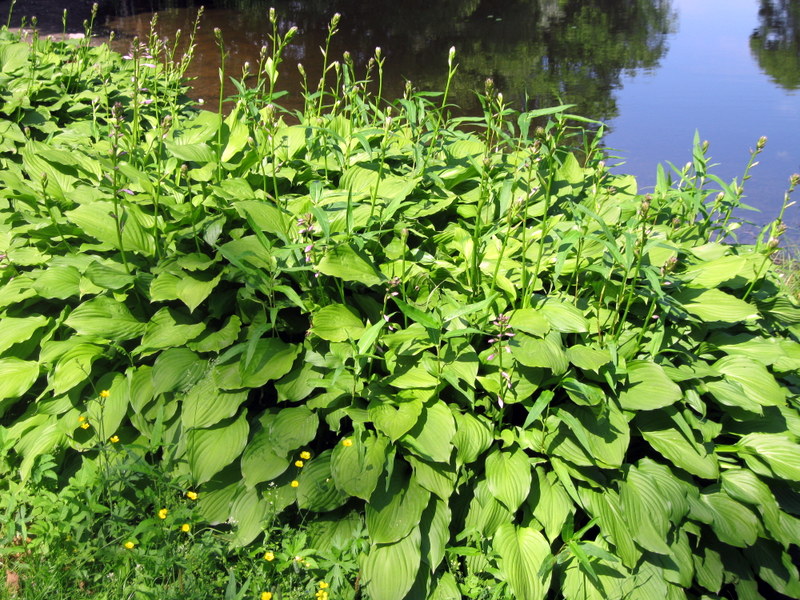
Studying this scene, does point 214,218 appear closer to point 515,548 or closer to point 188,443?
point 188,443

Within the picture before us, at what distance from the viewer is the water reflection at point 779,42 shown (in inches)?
452

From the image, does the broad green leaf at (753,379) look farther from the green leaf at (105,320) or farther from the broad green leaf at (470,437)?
the green leaf at (105,320)

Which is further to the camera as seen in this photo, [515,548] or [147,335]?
[147,335]

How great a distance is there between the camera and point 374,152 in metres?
3.39

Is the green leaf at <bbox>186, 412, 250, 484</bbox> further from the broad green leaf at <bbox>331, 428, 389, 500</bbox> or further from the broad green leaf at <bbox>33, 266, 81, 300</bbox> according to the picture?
the broad green leaf at <bbox>33, 266, 81, 300</bbox>

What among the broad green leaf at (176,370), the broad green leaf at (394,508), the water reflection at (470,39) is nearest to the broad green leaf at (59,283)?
the broad green leaf at (176,370)

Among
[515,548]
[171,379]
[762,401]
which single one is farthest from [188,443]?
[762,401]

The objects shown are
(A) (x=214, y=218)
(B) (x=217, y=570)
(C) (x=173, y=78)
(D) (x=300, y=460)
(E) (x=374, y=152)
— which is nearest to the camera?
(B) (x=217, y=570)

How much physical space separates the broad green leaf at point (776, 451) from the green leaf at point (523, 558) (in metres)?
0.88

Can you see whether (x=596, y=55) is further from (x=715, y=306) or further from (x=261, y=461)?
(x=261, y=461)

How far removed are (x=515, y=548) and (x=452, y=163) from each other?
5.99 feet

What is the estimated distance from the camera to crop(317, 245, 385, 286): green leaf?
8.58 feet

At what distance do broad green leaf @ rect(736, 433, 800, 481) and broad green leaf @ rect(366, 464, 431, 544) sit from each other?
125cm

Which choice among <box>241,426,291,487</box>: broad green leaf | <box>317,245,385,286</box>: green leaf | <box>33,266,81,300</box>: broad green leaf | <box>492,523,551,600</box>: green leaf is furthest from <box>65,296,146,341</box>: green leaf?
<box>492,523,551,600</box>: green leaf
